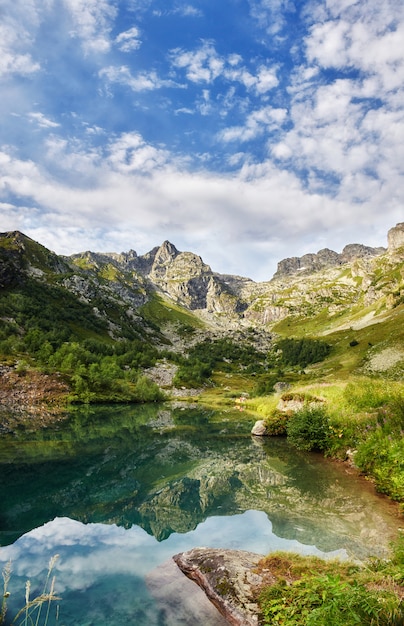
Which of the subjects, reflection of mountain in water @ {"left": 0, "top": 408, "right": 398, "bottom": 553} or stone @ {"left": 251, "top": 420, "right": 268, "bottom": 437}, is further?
stone @ {"left": 251, "top": 420, "right": 268, "bottom": 437}

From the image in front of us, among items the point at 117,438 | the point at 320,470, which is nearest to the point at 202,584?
the point at 320,470

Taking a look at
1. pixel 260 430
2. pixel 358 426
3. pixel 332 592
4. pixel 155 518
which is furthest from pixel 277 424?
pixel 332 592

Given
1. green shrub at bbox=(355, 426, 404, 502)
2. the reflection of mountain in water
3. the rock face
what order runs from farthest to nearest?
green shrub at bbox=(355, 426, 404, 502) → the reflection of mountain in water → the rock face

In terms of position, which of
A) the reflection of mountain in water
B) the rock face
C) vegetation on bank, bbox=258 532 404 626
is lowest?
the reflection of mountain in water

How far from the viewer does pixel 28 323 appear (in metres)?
119

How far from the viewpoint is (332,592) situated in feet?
20.8

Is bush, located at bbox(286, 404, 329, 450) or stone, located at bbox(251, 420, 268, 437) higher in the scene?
bush, located at bbox(286, 404, 329, 450)

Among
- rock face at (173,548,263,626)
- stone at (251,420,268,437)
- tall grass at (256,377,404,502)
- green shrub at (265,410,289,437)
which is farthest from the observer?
stone at (251,420,268,437)

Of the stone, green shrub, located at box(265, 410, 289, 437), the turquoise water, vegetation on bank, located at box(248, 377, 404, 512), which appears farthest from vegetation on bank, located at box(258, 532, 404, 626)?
the stone

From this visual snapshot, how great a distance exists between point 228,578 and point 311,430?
1857cm

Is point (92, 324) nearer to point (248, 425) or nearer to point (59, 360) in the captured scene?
point (59, 360)

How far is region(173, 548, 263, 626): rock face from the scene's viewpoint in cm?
780

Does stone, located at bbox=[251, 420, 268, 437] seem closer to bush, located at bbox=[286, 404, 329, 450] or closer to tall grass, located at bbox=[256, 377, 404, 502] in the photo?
tall grass, located at bbox=[256, 377, 404, 502]

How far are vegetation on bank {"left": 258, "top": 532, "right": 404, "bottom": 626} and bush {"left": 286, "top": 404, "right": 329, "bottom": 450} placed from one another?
16.2 m
